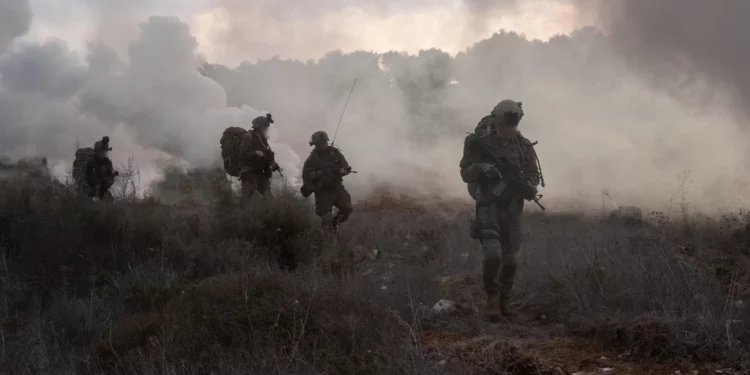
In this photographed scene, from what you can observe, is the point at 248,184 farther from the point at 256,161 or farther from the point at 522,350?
the point at 522,350

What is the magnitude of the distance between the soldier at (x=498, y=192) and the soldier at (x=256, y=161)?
464 centimetres

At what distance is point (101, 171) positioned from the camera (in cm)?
1143

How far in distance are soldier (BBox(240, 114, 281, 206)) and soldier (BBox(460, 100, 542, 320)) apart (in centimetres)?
464

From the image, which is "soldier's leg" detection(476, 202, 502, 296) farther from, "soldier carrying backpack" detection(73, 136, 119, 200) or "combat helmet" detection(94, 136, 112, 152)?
"combat helmet" detection(94, 136, 112, 152)

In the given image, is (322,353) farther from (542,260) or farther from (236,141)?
(236,141)

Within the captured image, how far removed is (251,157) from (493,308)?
5.30 metres

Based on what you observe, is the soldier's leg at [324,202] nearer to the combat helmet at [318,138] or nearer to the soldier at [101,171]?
the combat helmet at [318,138]

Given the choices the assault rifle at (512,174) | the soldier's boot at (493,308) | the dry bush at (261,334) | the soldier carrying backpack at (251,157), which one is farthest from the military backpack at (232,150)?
the dry bush at (261,334)

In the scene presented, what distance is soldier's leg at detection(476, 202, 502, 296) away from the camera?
16.9 ft

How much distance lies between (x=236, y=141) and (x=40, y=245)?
179 inches

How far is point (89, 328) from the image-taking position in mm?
3990

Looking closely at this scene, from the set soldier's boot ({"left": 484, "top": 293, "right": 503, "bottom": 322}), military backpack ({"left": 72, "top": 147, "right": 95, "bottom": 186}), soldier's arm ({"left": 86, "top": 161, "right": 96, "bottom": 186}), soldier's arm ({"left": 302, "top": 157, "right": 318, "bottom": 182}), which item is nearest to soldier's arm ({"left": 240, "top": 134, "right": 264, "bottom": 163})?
soldier's arm ({"left": 302, "top": 157, "right": 318, "bottom": 182})

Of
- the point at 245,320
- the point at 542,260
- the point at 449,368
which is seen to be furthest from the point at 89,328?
the point at 542,260

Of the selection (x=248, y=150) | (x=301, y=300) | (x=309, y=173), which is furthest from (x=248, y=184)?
(x=301, y=300)
